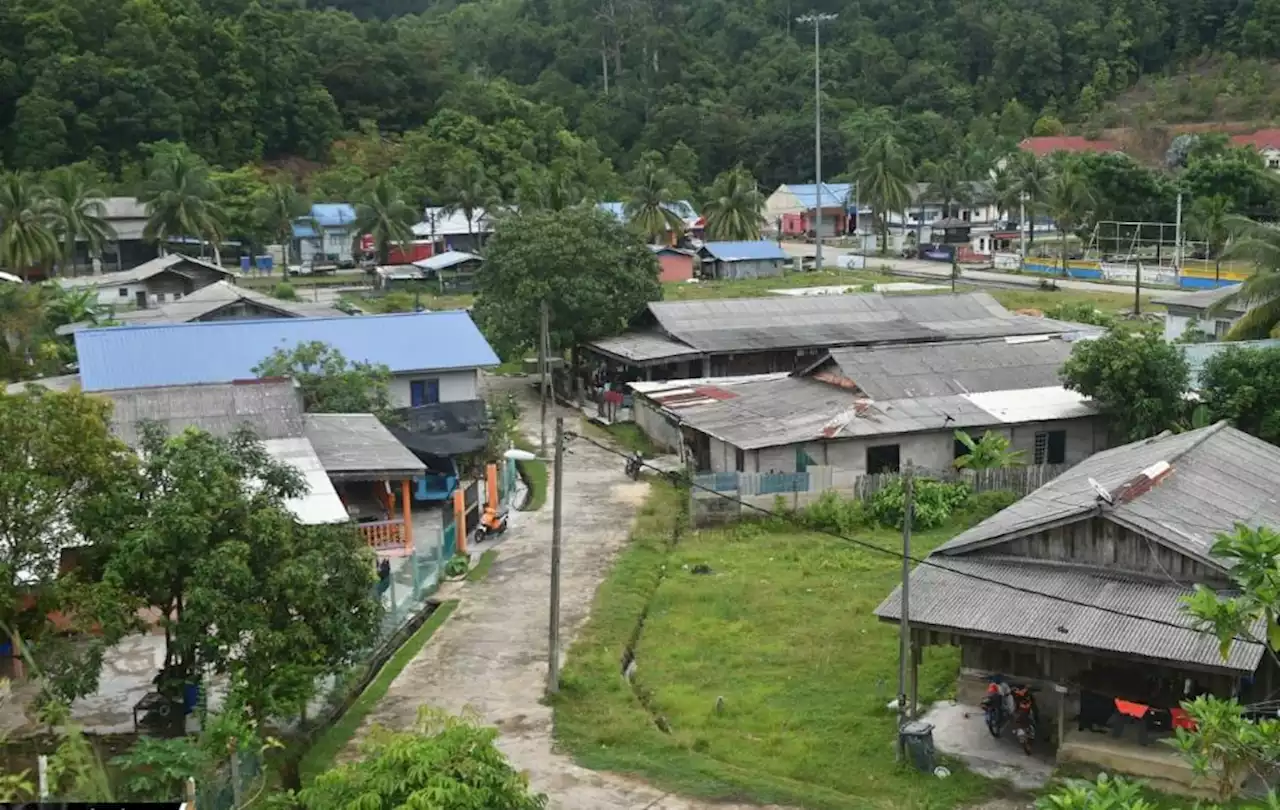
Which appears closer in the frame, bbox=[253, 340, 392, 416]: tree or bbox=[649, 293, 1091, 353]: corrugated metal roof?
bbox=[253, 340, 392, 416]: tree

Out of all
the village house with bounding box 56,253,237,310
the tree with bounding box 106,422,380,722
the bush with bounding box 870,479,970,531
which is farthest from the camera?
the village house with bounding box 56,253,237,310

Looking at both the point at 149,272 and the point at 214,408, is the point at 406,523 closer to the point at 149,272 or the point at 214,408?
the point at 214,408

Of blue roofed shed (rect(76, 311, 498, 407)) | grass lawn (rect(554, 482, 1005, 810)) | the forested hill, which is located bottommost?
grass lawn (rect(554, 482, 1005, 810))

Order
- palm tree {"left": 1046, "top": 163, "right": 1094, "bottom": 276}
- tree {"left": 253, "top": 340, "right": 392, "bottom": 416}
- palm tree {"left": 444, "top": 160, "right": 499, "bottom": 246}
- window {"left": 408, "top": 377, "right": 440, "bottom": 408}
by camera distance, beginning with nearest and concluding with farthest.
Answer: tree {"left": 253, "top": 340, "right": 392, "bottom": 416}
window {"left": 408, "top": 377, "right": 440, "bottom": 408}
palm tree {"left": 1046, "top": 163, "right": 1094, "bottom": 276}
palm tree {"left": 444, "top": 160, "right": 499, "bottom": 246}

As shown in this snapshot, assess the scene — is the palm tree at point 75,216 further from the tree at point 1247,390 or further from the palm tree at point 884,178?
the tree at point 1247,390

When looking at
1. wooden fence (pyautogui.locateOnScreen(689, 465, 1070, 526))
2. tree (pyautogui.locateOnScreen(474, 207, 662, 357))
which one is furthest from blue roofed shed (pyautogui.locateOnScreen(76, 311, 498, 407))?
wooden fence (pyautogui.locateOnScreen(689, 465, 1070, 526))

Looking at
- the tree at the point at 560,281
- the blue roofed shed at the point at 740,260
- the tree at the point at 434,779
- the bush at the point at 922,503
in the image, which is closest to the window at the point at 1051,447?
the bush at the point at 922,503

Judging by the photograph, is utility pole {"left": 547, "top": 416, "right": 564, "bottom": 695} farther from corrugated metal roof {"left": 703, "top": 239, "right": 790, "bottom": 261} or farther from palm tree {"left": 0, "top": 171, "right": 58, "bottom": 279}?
corrugated metal roof {"left": 703, "top": 239, "right": 790, "bottom": 261}

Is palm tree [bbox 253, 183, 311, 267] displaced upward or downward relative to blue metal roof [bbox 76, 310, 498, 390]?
upward
